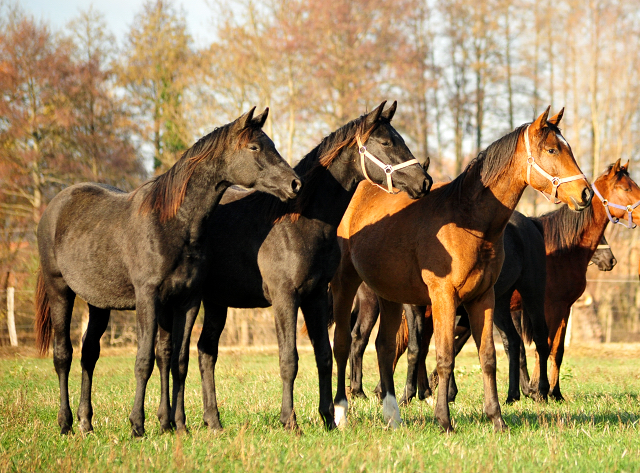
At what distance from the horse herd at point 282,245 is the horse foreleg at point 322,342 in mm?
12

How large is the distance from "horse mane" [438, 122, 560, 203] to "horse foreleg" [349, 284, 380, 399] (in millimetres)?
2980

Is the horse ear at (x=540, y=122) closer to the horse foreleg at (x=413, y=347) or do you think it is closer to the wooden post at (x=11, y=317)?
the horse foreleg at (x=413, y=347)

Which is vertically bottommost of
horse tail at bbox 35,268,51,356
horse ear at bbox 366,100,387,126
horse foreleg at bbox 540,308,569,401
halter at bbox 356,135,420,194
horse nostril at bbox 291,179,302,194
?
horse foreleg at bbox 540,308,569,401

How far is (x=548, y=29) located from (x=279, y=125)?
1045cm

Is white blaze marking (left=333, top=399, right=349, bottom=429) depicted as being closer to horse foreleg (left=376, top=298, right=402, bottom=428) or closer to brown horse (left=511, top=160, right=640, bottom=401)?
horse foreleg (left=376, top=298, right=402, bottom=428)

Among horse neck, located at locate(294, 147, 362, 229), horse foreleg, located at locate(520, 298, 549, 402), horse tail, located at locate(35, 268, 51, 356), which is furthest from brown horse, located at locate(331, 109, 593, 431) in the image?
horse tail, located at locate(35, 268, 51, 356)

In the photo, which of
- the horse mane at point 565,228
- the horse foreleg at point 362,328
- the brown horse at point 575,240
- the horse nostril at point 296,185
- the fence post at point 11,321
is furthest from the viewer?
the fence post at point 11,321

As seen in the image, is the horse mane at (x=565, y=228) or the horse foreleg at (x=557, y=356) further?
the horse mane at (x=565, y=228)

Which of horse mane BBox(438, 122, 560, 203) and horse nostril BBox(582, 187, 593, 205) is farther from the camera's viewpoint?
horse mane BBox(438, 122, 560, 203)

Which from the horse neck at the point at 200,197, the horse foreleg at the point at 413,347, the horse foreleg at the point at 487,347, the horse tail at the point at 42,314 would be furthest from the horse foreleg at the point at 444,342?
the horse tail at the point at 42,314

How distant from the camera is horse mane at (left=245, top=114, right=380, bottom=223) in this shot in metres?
5.33

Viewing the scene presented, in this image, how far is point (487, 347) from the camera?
5.41 m

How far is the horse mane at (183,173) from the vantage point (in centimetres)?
518

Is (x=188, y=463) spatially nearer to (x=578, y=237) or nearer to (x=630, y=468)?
(x=630, y=468)
